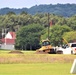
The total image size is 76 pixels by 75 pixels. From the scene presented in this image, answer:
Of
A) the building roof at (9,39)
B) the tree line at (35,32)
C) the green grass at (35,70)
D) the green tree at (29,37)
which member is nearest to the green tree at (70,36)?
the tree line at (35,32)

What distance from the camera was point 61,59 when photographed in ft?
115

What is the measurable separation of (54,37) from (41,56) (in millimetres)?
68989

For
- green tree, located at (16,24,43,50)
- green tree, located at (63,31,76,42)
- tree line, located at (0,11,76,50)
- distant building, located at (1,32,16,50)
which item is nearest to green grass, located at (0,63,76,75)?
green tree, located at (63,31,76,42)

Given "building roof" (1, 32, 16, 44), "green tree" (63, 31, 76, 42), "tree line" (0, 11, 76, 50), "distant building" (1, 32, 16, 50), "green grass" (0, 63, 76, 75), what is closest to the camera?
"green grass" (0, 63, 76, 75)

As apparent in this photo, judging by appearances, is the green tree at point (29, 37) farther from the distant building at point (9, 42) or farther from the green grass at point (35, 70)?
the green grass at point (35, 70)

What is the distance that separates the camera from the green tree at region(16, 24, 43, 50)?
368 ft

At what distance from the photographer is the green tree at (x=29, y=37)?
11212 cm

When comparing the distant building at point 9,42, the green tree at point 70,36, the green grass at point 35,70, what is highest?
the green tree at point 70,36

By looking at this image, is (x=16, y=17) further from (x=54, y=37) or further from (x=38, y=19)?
(x=54, y=37)

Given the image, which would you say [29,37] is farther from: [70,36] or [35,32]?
[70,36]

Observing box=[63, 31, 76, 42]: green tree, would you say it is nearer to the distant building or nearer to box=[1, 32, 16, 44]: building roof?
the distant building

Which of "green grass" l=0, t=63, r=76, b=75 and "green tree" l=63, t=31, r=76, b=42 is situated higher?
"green tree" l=63, t=31, r=76, b=42

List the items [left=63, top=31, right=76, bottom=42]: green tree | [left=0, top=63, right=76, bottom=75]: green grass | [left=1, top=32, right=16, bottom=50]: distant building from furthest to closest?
1. [left=1, top=32, right=16, bottom=50]: distant building
2. [left=63, top=31, right=76, bottom=42]: green tree
3. [left=0, top=63, right=76, bottom=75]: green grass

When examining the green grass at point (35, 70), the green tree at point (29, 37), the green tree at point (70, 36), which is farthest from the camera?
the green tree at point (29, 37)
